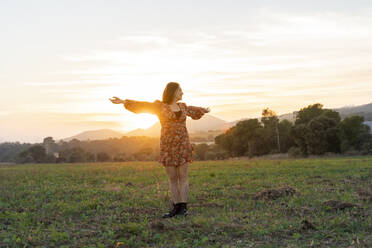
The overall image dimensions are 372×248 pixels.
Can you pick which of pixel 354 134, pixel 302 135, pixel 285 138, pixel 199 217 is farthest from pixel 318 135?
pixel 199 217

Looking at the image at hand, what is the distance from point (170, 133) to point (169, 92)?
81 cm

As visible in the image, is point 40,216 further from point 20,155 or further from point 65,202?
point 20,155

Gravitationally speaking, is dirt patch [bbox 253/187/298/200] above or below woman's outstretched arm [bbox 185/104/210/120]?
below

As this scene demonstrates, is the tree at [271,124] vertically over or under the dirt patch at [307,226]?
over

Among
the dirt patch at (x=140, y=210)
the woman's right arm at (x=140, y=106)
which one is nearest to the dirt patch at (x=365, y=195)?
the dirt patch at (x=140, y=210)

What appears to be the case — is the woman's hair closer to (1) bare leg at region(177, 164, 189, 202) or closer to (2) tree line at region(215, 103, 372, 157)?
(1) bare leg at region(177, 164, 189, 202)

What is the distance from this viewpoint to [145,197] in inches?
378

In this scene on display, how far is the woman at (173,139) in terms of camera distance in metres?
7.42

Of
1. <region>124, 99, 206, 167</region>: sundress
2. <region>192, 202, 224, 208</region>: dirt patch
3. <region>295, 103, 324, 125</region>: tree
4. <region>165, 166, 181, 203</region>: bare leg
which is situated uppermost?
<region>295, 103, 324, 125</region>: tree

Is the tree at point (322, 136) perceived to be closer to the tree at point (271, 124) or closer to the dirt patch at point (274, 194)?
the tree at point (271, 124)

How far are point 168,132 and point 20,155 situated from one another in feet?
141

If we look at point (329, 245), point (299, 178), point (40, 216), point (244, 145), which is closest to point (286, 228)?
point (329, 245)

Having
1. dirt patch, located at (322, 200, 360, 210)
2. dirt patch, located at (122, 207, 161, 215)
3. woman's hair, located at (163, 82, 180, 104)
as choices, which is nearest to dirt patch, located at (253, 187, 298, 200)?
dirt patch, located at (322, 200, 360, 210)

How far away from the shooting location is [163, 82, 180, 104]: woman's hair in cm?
752
